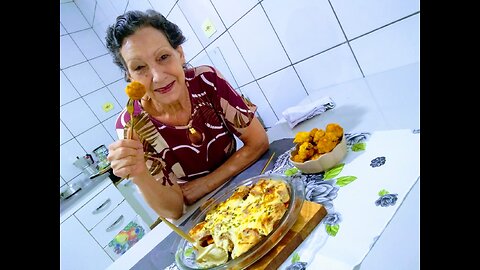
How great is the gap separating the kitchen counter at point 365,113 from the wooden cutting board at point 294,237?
161 mm

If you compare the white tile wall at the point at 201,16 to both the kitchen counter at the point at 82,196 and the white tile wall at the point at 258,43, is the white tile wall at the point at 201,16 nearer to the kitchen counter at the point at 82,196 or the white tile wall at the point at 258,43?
the white tile wall at the point at 258,43

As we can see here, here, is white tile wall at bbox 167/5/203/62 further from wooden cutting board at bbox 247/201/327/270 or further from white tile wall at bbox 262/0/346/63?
wooden cutting board at bbox 247/201/327/270

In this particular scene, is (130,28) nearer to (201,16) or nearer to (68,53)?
(201,16)

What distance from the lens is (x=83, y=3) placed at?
3.11 m

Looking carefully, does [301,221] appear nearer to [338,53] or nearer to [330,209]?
[330,209]

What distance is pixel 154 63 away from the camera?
0.95 metres

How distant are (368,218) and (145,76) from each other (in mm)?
806

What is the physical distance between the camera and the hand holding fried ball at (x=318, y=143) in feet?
2.26

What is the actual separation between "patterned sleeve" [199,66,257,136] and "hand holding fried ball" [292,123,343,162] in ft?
1.30

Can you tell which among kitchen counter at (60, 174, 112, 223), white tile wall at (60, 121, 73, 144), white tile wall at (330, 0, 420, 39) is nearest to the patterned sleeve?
white tile wall at (330, 0, 420, 39)

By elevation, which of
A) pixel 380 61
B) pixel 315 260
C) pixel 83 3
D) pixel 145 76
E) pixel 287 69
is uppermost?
pixel 83 3

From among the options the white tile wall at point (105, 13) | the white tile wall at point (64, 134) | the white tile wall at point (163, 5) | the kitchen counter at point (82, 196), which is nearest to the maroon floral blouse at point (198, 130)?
the white tile wall at point (163, 5)

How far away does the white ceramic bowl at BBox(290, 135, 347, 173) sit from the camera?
2.23 feet
